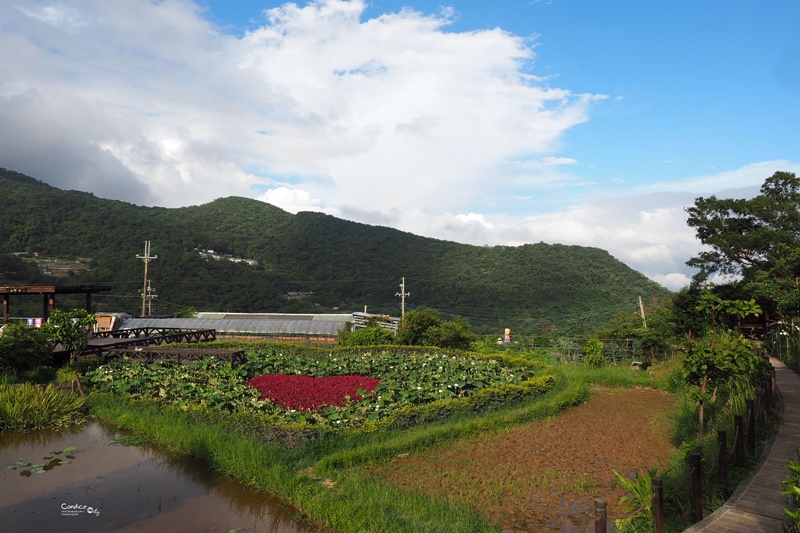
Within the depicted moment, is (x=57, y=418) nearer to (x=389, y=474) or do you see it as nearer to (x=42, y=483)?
(x=42, y=483)

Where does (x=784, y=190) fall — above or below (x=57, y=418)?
above

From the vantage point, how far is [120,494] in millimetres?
8109

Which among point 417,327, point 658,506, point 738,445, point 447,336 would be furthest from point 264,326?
point 658,506

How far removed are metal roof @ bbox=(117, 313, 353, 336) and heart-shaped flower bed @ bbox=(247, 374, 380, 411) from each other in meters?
15.1

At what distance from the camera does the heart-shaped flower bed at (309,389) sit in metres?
12.6

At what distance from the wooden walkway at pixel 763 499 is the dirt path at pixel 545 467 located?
166 cm

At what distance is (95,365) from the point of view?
17.4m

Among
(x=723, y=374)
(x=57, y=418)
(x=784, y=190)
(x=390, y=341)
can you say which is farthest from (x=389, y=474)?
(x=784, y=190)

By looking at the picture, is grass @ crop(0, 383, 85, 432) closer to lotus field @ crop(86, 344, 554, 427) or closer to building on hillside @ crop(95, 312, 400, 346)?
lotus field @ crop(86, 344, 554, 427)

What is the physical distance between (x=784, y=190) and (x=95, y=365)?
34.4 meters

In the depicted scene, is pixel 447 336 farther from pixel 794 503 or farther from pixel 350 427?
pixel 794 503

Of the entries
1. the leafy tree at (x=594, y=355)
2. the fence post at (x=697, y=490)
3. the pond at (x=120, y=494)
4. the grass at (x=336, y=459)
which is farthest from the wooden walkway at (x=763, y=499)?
the leafy tree at (x=594, y=355)

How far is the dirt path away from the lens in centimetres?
748

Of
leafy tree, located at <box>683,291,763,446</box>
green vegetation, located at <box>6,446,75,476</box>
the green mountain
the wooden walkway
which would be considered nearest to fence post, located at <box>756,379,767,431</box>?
the wooden walkway
